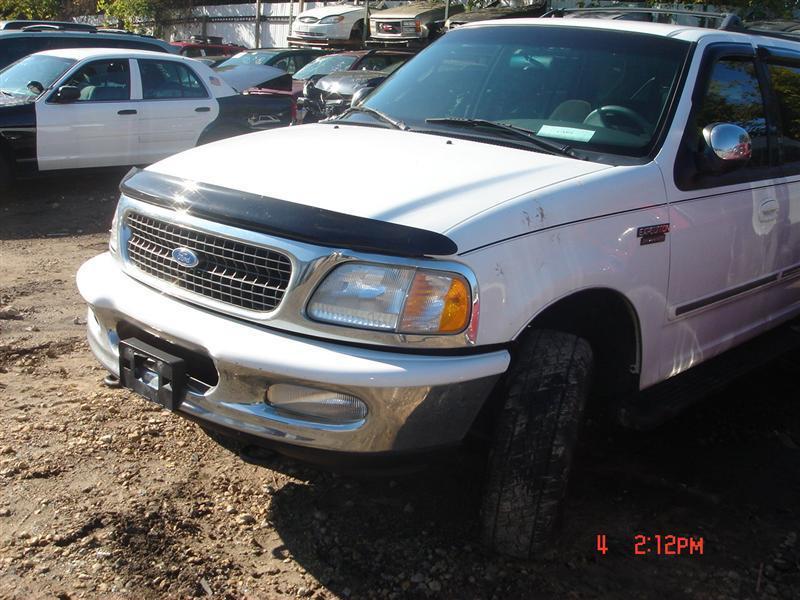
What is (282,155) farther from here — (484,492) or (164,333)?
(484,492)

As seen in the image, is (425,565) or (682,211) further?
(682,211)

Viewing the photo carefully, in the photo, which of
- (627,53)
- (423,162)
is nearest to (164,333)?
(423,162)

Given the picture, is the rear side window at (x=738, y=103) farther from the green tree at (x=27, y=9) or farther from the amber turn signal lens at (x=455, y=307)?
the green tree at (x=27, y=9)

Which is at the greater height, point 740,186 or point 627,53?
point 627,53

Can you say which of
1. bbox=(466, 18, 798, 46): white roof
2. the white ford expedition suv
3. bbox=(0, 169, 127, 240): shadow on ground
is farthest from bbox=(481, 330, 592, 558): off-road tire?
bbox=(0, 169, 127, 240): shadow on ground

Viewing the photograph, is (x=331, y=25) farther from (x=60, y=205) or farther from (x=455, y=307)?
(x=455, y=307)

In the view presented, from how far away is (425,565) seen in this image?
3012 mm

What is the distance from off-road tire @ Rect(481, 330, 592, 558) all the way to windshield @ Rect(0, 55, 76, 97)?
7.74 metres

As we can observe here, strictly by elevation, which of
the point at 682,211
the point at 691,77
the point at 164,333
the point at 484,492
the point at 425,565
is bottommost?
the point at 425,565

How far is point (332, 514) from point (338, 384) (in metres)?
0.97

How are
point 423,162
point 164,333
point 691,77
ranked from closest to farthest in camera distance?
1. point 164,333
2. point 423,162
3. point 691,77

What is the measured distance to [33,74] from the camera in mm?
9328

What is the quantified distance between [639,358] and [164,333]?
1789mm

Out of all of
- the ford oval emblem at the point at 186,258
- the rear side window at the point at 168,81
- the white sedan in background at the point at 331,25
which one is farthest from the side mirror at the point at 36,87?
the white sedan in background at the point at 331,25
